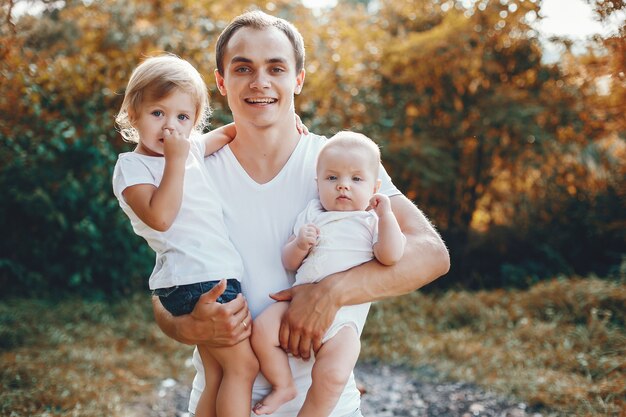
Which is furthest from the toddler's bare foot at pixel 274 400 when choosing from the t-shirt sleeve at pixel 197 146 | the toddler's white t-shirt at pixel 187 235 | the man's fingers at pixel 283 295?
the t-shirt sleeve at pixel 197 146

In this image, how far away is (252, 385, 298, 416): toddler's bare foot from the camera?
2.06m

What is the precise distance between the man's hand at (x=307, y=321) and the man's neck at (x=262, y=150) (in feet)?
1.60

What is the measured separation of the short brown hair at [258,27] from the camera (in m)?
2.34

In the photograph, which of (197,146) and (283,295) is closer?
(283,295)

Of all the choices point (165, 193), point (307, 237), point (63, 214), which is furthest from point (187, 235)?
point (63, 214)

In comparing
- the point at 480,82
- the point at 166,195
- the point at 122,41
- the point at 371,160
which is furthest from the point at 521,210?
the point at 166,195

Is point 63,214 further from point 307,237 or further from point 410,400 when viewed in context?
point 307,237

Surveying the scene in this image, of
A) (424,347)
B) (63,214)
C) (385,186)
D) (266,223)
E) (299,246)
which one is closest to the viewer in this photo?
(299,246)

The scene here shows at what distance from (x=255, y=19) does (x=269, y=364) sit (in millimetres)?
1180

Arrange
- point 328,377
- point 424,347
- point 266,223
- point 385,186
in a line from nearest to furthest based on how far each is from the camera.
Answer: point 328,377, point 266,223, point 385,186, point 424,347

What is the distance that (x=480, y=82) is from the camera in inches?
317

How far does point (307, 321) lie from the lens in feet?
6.74

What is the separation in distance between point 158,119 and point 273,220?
1.69 ft

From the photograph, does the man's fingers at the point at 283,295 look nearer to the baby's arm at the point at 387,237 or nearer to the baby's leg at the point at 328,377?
the baby's leg at the point at 328,377
